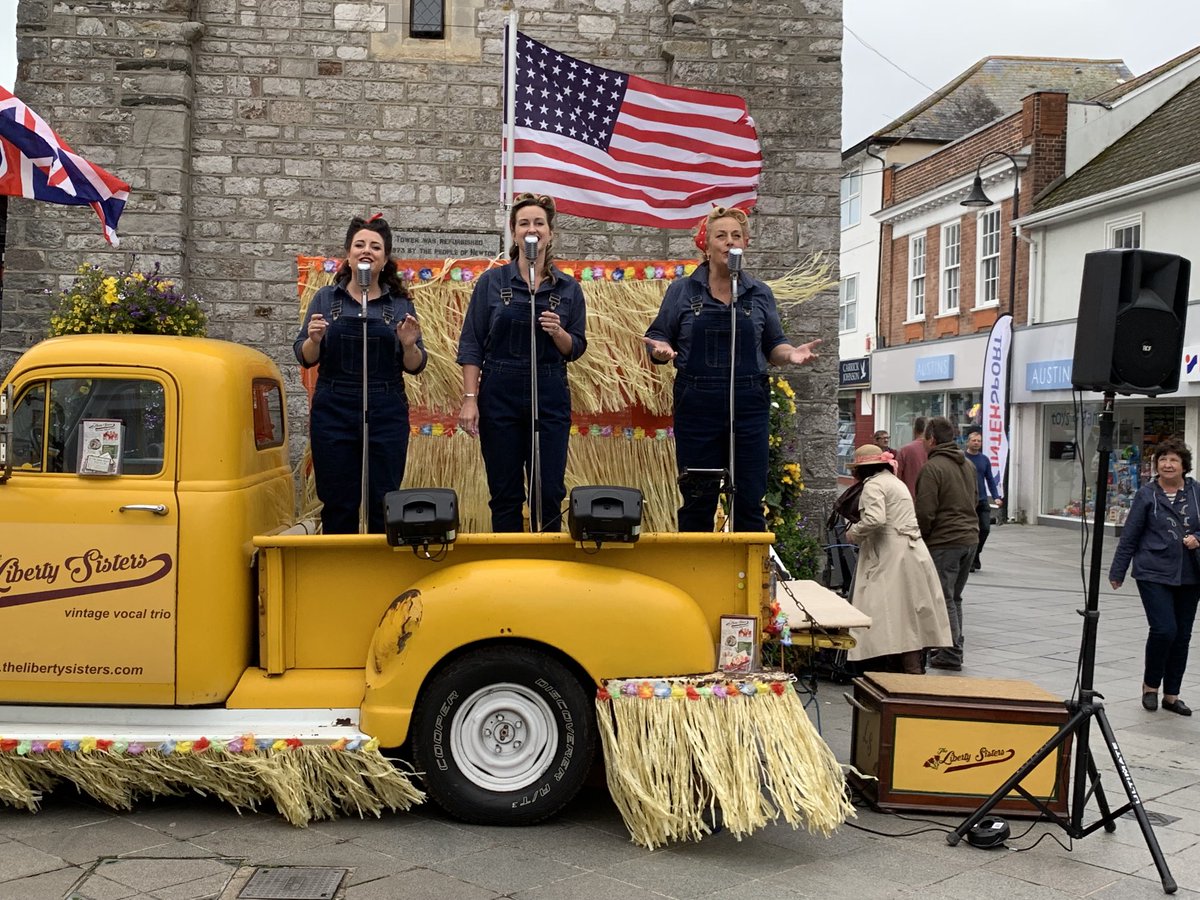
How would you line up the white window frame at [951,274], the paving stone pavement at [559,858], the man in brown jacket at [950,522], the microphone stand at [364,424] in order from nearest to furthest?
1. the paving stone pavement at [559,858]
2. the microphone stand at [364,424]
3. the man in brown jacket at [950,522]
4. the white window frame at [951,274]

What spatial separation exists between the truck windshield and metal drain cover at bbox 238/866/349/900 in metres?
1.66

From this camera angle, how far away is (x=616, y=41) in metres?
10.6

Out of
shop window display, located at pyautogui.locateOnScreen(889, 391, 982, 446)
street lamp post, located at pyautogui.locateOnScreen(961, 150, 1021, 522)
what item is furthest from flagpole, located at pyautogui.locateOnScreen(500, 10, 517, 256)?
shop window display, located at pyautogui.locateOnScreen(889, 391, 982, 446)

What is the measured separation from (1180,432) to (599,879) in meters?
17.4

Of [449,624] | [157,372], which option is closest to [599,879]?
[449,624]

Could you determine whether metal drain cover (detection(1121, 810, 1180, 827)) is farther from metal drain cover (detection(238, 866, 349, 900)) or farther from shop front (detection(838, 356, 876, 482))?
shop front (detection(838, 356, 876, 482))

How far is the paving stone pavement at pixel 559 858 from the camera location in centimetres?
420

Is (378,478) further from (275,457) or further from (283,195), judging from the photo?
(283,195)

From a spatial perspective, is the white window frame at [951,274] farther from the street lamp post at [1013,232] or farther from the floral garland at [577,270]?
the floral garland at [577,270]

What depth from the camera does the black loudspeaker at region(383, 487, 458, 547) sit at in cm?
473

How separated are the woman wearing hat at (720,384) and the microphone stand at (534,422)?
0.57 metres

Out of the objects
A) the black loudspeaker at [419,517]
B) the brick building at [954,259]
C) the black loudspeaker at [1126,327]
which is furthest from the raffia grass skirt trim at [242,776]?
the brick building at [954,259]

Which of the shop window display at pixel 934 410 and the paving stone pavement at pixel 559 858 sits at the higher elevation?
the shop window display at pixel 934 410

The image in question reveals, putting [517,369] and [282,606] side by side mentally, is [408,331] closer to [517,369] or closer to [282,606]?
[517,369]
